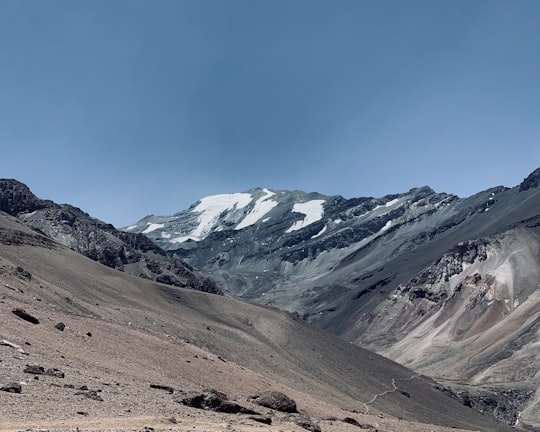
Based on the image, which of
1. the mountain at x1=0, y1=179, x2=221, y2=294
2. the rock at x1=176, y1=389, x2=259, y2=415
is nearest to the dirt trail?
the rock at x1=176, y1=389, x2=259, y2=415

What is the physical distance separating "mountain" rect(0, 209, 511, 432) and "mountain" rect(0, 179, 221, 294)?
1827 inches

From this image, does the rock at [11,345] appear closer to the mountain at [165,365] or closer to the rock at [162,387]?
the mountain at [165,365]

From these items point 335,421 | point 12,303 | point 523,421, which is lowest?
point 523,421

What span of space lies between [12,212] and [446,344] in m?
109

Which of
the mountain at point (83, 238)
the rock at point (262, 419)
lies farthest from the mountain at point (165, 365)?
the mountain at point (83, 238)

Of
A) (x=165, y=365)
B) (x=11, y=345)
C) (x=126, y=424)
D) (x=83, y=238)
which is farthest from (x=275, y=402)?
(x=83, y=238)

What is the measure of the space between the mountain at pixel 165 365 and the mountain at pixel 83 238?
152 ft

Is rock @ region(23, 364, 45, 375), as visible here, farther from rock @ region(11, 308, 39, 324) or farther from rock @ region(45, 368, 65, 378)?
rock @ region(11, 308, 39, 324)

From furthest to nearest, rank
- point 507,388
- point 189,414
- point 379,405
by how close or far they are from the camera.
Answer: point 507,388 < point 379,405 < point 189,414

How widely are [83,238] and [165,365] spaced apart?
119m

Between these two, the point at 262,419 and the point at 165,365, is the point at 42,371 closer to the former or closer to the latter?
the point at 262,419

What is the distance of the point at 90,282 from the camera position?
73000mm

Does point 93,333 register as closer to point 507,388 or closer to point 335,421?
point 335,421

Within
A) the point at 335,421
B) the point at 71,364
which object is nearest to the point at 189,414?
the point at 71,364
